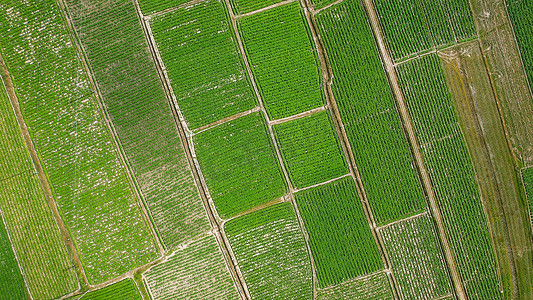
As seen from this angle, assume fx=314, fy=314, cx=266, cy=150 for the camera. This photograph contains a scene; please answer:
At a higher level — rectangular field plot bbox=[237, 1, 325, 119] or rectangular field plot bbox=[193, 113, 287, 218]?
rectangular field plot bbox=[237, 1, 325, 119]

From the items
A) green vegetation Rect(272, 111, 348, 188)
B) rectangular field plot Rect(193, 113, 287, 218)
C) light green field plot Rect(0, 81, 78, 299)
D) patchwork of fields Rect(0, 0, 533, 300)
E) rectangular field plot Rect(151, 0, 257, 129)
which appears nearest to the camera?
light green field plot Rect(0, 81, 78, 299)

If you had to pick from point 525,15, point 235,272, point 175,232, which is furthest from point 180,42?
point 525,15

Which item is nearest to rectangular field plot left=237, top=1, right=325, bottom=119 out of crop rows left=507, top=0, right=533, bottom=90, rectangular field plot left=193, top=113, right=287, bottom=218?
rectangular field plot left=193, top=113, right=287, bottom=218

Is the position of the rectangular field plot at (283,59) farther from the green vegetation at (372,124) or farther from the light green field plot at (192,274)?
the light green field plot at (192,274)

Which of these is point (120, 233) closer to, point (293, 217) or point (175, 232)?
point (175, 232)

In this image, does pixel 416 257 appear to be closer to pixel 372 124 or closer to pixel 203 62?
pixel 372 124

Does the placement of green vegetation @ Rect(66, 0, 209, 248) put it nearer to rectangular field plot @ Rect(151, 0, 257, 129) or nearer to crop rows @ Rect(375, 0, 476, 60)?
rectangular field plot @ Rect(151, 0, 257, 129)

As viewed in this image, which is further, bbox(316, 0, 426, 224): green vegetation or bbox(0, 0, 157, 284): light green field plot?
bbox(316, 0, 426, 224): green vegetation

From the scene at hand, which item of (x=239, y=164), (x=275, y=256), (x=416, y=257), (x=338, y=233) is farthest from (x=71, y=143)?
(x=416, y=257)
